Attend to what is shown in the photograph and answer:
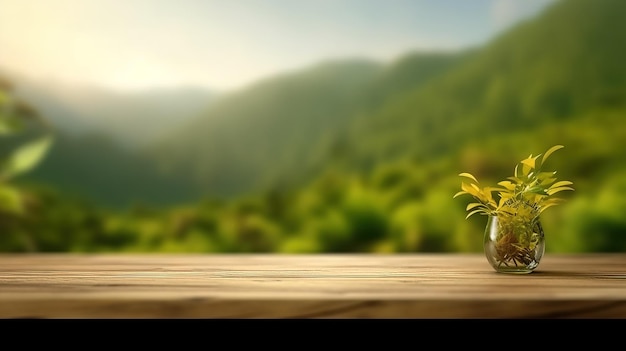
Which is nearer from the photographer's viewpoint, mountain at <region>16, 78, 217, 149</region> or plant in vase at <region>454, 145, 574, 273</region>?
plant in vase at <region>454, 145, 574, 273</region>

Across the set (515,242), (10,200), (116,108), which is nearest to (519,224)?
(515,242)

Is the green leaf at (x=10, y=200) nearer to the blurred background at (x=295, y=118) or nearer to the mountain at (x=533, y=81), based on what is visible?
the blurred background at (x=295, y=118)

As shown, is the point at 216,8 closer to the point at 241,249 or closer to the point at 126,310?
the point at 241,249

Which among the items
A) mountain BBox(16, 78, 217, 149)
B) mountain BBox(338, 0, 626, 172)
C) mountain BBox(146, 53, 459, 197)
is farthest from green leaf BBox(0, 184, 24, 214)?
mountain BBox(338, 0, 626, 172)

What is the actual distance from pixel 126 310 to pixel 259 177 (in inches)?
74.2

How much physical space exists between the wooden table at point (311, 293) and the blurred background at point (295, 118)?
4.28ft

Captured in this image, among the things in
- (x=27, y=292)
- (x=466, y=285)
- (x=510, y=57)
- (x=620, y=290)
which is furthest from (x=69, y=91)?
(x=620, y=290)

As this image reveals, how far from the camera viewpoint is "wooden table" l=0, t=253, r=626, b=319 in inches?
42.8

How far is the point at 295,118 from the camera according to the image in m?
2.98

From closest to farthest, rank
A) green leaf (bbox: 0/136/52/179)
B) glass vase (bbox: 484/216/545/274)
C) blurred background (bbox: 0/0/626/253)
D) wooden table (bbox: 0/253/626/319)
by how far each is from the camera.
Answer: wooden table (bbox: 0/253/626/319)
glass vase (bbox: 484/216/545/274)
blurred background (bbox: 0/0/626/253)
green leaf (bbox: 0/136/52/179)

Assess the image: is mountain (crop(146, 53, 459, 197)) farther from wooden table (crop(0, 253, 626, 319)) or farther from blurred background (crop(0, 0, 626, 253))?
wooden table (crop(0, 253, 626, 319))

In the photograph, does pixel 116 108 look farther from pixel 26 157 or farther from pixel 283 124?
pixel 283 124

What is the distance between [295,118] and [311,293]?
189 cm

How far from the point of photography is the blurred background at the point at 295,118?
2.82 m
